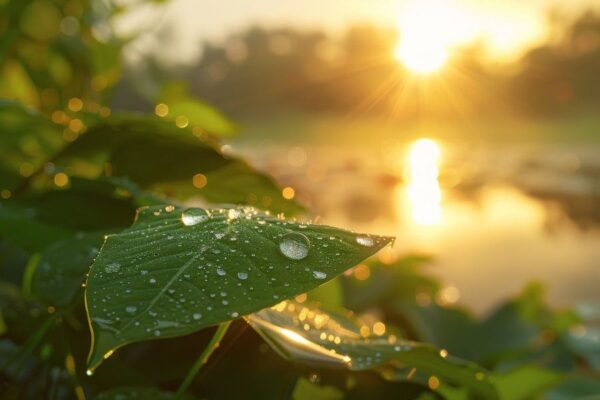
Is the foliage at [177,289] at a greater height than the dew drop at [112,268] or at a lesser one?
greater

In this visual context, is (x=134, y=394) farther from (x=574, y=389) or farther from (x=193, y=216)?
(x=574, y=389)

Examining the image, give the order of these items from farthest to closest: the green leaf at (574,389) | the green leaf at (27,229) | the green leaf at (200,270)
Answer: the green leaf at (574,389)
the green leaf at (27,229)
the green leaf at (200,270)

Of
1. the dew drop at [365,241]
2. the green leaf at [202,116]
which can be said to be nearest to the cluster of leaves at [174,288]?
the dew drop at [365,241]

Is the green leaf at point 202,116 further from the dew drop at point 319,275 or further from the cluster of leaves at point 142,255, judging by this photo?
the dew drop at point 319,275

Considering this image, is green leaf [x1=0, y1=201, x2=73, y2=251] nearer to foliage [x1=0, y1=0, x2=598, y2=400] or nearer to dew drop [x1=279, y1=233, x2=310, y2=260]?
foliage [x1=0, y1=0, x2=598, y2=400]

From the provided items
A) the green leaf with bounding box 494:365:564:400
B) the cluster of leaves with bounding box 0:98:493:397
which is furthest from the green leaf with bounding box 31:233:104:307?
the green leaf with bounding box 494:365:564:400

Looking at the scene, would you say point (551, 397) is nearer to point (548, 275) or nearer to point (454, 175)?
point (548, 275)
